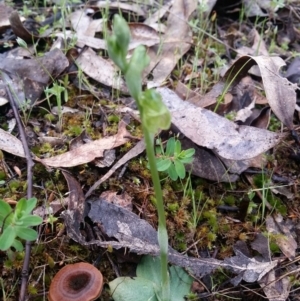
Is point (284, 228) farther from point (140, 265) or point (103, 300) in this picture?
point (103, 300)

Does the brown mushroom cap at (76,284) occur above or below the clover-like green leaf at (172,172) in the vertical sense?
below

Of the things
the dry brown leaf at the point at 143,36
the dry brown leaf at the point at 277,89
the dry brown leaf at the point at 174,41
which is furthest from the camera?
the dry brown leaf at the point at 143,36

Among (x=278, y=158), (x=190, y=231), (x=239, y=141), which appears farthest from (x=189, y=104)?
(x=190, y=231)

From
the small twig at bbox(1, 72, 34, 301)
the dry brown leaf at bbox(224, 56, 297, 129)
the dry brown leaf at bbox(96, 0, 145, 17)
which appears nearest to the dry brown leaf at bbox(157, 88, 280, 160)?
the dry brown leaf at bbox(224, 56, 297, 129)

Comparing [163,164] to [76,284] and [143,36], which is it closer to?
[76,284]

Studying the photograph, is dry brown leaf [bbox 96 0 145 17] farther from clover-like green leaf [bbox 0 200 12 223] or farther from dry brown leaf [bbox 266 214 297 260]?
clover-like green leaf [bbox 0 200 12 223]

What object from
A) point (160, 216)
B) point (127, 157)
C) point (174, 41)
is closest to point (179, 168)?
point (127, 157)

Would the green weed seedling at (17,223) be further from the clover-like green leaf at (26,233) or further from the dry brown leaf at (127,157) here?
the dry brown leaf at (127,157)

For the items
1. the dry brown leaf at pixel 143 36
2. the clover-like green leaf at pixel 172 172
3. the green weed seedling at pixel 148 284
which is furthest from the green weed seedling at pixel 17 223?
the dry brown leaf at pixel 143 36
